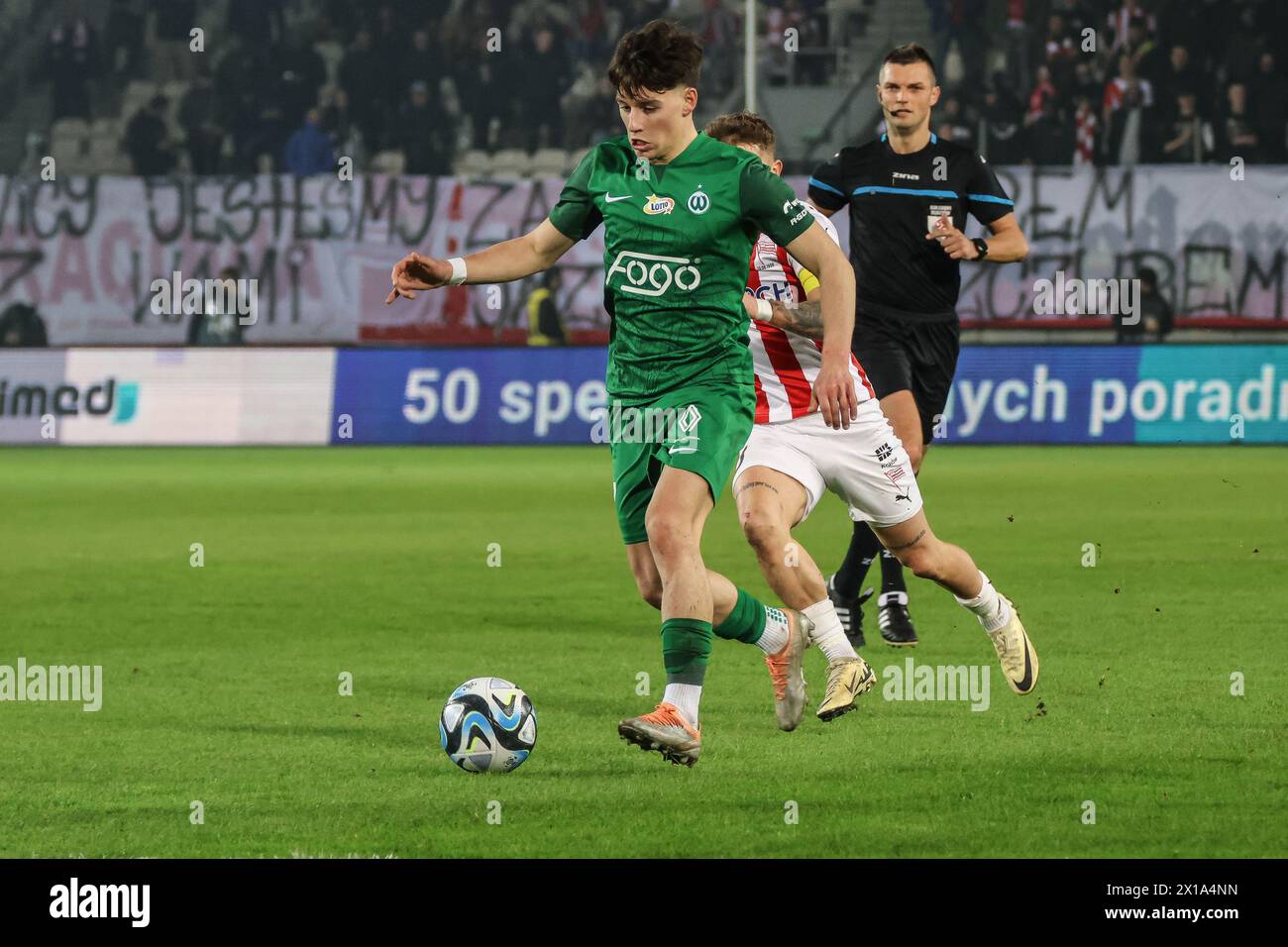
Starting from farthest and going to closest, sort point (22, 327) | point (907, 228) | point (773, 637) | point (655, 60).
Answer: point (22, 327)
point (907, 228)
point (773, 637)
point (655, 60)

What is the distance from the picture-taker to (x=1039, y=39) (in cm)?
2808

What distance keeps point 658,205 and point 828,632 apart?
170 cm

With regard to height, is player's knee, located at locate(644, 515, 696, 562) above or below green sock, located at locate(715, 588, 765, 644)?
above

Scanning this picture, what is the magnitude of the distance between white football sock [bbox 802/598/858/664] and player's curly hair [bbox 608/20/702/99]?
1969mm

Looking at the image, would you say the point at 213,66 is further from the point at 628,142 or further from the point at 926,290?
the point at 628,142

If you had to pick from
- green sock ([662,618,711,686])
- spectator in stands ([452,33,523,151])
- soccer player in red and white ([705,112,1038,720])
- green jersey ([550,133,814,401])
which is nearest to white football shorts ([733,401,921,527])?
soccer player in red and white ([705,112,1038,720])

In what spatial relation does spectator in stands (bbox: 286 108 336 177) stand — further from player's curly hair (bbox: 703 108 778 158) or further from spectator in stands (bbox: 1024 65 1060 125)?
player's curly hair (bbox: 703 108 778 158)

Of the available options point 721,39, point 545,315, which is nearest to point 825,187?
point 545,315

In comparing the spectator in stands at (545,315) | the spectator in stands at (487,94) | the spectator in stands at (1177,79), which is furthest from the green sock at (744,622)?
the spectator in stands at (487,94)

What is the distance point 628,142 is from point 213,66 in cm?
2376

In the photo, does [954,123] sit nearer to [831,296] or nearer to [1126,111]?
[1126,111]

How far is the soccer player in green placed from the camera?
20.5ft

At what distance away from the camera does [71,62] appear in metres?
29.5
